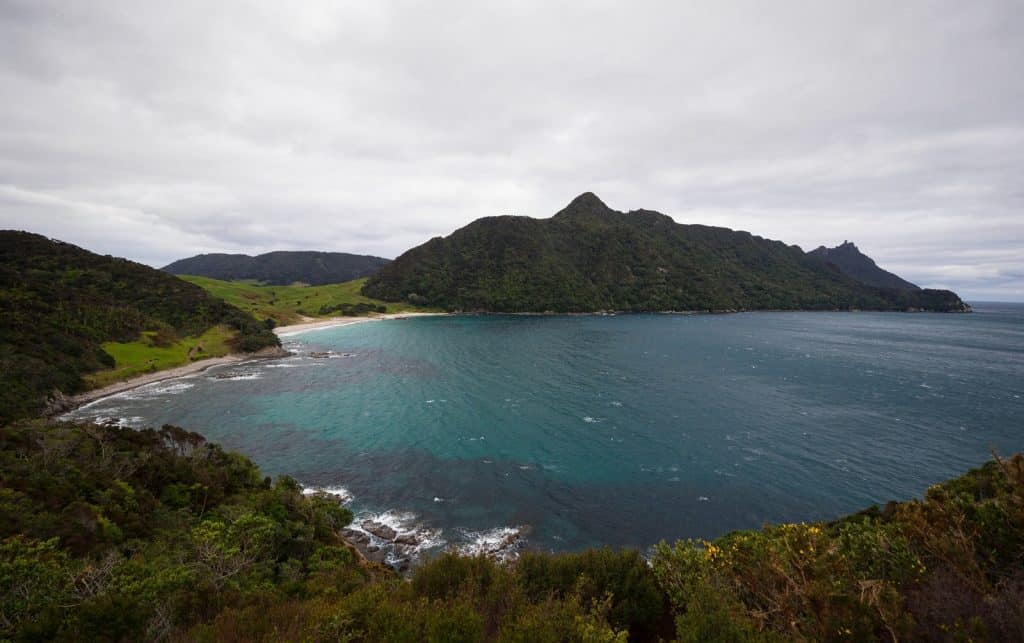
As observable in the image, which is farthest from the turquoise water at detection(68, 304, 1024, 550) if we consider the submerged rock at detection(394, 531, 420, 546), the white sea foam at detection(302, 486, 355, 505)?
the submerged rock at detection(394, 531, 420, 546)

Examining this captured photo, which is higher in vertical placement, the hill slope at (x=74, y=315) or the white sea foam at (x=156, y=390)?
the hill slope at (x=74, y=315)

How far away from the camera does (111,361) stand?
77.9 m

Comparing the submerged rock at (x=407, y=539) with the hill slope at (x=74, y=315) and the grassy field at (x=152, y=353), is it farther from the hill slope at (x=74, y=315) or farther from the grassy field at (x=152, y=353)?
the grassy field at (x=152, y=353)

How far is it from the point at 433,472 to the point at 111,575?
31612mm

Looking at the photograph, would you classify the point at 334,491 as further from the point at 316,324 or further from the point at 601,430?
the point at 316,324

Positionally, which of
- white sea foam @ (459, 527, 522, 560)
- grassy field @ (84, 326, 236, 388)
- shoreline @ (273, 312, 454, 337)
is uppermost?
shoreline @ (273, 312, 454, 337)

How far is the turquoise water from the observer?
127ft

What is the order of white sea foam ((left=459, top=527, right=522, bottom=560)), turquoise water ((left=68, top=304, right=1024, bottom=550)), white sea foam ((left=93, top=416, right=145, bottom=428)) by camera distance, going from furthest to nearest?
1. white sea foam ((left=93, top=416, right=145, bottom=428))
2. turquoise water ((left=68, top=304, right=1024, bottom=550))
3. white sea foam ((left=459, top=527, right=522, bottom=560))

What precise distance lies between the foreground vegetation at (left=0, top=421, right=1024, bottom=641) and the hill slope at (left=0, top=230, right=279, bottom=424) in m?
43.8

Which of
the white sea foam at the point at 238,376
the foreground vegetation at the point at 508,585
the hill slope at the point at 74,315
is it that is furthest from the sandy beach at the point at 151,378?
the foreground vegetation at the point at 508,585

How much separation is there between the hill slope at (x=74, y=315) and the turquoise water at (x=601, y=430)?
954 cm

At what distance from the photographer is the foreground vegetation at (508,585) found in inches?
477

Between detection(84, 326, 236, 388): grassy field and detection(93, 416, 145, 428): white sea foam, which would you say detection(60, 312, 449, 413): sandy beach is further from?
detection(93, 416, 145, 428): white sea foam

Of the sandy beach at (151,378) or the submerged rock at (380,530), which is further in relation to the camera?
the sandy beach at (151,378)
